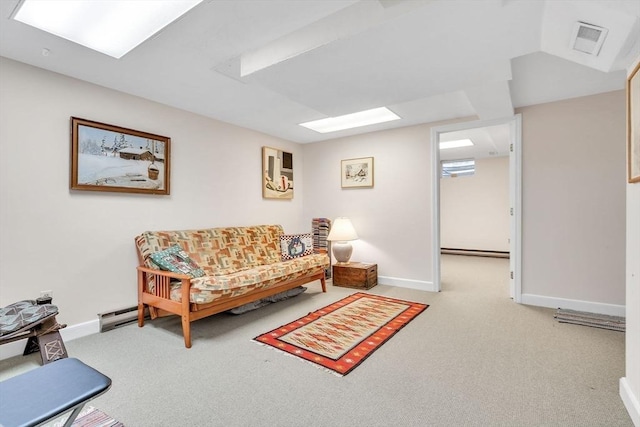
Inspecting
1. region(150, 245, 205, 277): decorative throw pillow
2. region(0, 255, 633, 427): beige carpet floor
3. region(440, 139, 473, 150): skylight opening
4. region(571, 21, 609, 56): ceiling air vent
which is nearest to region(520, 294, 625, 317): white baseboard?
region(0, 255, 633, 427): beige carpet floor

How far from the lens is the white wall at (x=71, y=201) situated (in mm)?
2279

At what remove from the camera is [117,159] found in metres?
2.83

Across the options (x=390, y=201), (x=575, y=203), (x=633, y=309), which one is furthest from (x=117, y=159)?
(x=575, y=203)

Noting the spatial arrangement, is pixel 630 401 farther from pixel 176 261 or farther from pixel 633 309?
pixel 176 261

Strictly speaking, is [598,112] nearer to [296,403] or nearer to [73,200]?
[296,403]

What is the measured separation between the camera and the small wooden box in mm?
4086

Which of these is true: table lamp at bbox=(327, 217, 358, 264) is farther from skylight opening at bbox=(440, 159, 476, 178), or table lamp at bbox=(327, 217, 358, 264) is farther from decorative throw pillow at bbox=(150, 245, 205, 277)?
skylight opening at bbox=(440, 159, 476, 178)

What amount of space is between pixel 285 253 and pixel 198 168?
1.53 meters

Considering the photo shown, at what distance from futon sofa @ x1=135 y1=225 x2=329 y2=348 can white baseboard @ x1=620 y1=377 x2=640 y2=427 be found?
257cm

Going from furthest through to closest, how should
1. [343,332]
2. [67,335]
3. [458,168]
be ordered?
[458,168], [343,332], [67,335]

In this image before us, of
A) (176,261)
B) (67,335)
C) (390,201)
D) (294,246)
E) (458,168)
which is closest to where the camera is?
(67,335)

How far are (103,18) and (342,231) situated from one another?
11.0ft

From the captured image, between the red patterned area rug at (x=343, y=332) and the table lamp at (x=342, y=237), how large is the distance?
38.3 inches

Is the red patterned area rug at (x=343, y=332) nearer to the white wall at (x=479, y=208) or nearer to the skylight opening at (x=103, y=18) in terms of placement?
the skylight opening at (x=103, y=18)
